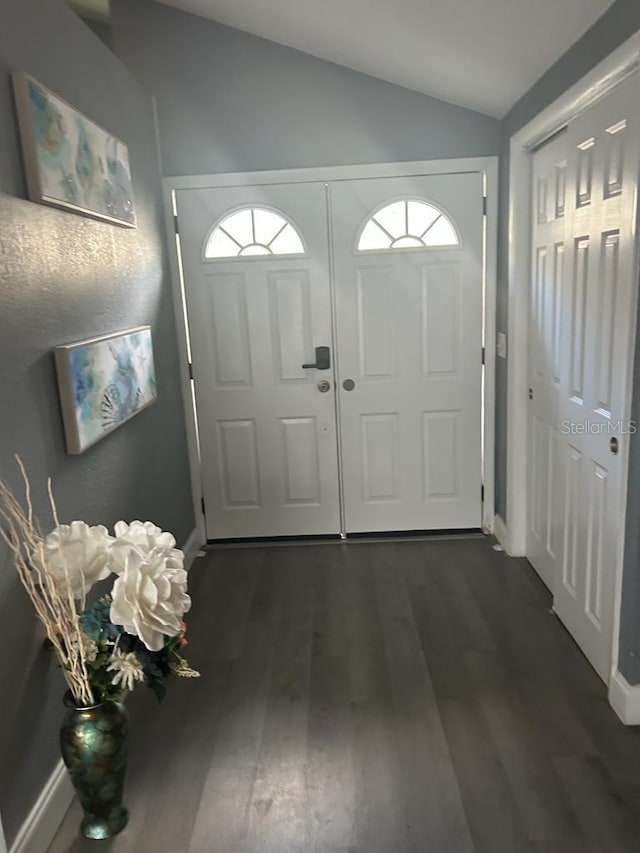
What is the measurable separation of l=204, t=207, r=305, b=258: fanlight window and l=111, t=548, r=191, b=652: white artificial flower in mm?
2189

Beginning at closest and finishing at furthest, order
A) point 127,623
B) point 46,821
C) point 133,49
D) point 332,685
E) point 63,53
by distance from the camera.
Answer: point 127,623 → point 46,821 → point 63,53 → point 332,685 → point 133,49

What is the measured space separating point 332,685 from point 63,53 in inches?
93.7

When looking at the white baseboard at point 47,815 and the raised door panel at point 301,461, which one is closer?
the white baseboard at point 47,815

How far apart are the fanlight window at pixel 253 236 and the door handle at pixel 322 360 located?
527mm

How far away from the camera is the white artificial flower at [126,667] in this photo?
1.63 meters

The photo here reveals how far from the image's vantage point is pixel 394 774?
1.97m

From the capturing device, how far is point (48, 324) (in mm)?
1937

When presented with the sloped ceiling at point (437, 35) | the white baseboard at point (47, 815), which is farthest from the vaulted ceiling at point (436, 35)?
the white baseboard at point (47, 815)

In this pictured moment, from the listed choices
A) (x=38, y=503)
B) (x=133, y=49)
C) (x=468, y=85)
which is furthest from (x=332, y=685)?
(x=133, y=49)

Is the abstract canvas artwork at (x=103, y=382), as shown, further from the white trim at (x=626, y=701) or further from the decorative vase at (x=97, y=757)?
the white trim at (x=626, y=701)

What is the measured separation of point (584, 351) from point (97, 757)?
6.69 feet

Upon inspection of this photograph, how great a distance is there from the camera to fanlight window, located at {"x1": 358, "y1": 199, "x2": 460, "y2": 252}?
341 cm

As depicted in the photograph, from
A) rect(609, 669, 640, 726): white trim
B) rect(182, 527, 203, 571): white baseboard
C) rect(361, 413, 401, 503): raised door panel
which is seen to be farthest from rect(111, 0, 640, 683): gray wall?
rect(182, 527, 203, 571): white baseboard

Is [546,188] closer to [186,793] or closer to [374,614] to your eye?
[374,614]
